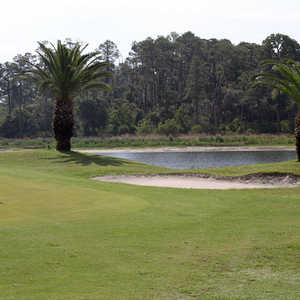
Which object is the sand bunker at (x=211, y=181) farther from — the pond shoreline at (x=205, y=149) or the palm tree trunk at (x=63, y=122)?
the pond shoreline at (x=205, y=149)

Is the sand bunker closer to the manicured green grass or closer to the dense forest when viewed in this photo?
the manicured green grass

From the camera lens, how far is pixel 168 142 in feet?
267

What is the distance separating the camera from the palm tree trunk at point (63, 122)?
40.5 m

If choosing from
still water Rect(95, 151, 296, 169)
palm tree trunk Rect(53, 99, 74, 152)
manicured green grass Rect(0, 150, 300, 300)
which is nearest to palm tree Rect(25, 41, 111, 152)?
palm tree trunk Rect(53, 99, 74, 152)

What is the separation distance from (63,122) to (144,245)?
103 feet

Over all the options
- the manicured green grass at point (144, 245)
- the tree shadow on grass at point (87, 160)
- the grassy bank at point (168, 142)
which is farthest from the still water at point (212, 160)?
the manicured green grass at point (144, 245)

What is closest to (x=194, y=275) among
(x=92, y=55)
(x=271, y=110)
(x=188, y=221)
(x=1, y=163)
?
(x=188, y=221)

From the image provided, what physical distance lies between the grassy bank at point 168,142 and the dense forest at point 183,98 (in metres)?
5.32

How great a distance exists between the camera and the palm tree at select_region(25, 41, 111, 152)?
1556 inches

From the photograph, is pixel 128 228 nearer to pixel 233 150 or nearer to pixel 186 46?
pixel 233 150

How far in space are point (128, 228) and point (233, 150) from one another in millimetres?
60070

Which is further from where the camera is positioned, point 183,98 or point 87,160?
point 183,98

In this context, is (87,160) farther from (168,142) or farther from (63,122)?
(168,142)

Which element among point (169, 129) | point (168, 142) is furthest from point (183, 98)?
point (168, 142)
